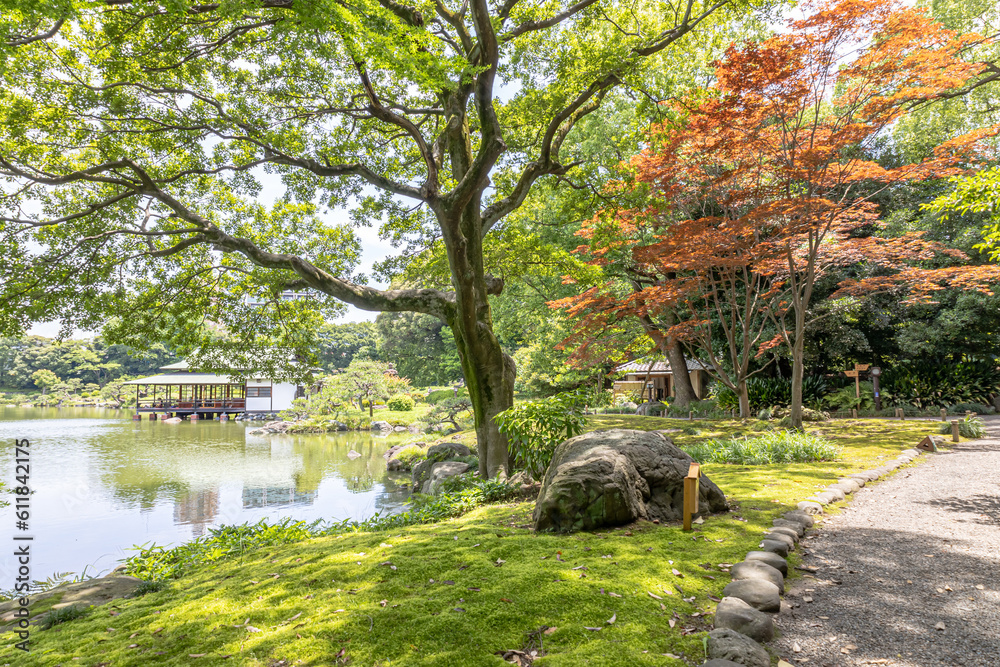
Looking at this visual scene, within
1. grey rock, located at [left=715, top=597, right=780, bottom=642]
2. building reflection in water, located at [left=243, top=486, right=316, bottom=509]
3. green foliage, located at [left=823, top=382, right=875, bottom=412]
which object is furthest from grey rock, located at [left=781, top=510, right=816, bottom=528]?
green foliage, located at [left=823, top=382, right=875, bottom=412]

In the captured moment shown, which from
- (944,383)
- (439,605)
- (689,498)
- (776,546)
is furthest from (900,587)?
(944,383)

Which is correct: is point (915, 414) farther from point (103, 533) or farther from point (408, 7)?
point (103, 533)

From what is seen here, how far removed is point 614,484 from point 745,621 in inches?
61.6

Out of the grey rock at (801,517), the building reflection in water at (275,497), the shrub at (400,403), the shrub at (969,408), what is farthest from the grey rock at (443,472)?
the shrub at (400,403)

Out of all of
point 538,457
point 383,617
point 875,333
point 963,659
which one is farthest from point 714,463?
point 875,333

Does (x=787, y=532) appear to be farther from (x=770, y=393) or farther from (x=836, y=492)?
(x=770, y=393)

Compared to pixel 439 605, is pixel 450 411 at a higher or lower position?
lower

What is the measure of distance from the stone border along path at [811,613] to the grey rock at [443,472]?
6154 millimetres

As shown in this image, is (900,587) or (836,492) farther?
(836,492)

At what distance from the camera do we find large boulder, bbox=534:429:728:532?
3.71m

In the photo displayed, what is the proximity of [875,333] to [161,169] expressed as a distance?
18000mm

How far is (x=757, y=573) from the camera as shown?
2.72 meters

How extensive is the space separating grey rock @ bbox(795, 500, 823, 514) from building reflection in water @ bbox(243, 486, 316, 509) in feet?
27.5

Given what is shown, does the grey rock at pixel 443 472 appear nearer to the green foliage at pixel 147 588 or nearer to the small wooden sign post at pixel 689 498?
the green foliage at pixel 147 588
